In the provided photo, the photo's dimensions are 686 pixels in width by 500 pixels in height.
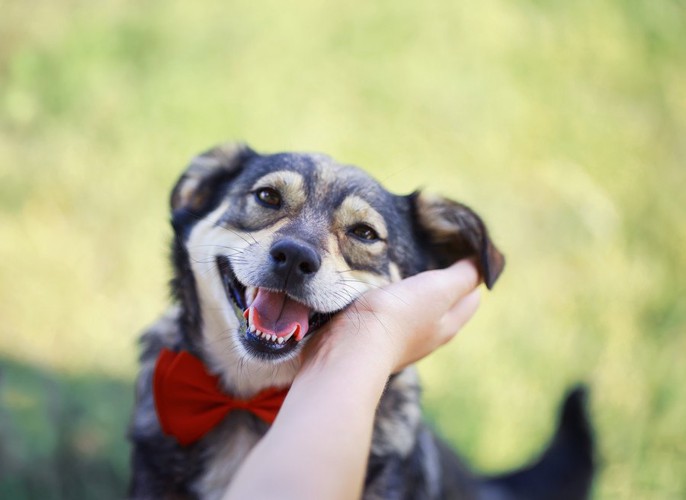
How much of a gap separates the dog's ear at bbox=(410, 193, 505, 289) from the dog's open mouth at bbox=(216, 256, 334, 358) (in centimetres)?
67

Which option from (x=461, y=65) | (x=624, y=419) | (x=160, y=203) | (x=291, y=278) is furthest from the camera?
(x=461, y=65)

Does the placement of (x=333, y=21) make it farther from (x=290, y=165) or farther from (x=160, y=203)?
(x=290, y=165)

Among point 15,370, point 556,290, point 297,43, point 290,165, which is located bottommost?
point 15,370

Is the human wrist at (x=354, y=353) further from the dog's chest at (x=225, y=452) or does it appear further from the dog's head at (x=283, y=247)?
the dog's chest at (x=225, y=452)

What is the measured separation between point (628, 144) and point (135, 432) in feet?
16.1

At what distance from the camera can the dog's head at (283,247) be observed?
7.06ft

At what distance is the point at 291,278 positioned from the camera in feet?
6.99

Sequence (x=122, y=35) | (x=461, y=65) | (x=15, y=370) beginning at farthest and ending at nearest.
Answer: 1. (x=461, y=65)
2. (x=122, y=35)
3. (x=15, y=370)

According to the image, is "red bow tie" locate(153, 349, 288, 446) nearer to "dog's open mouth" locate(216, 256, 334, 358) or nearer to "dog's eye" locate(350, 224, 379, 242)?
"dog's open mouth" locate(216, 256, 334, 358)

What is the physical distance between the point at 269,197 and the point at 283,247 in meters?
0.45

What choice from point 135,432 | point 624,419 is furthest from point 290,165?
point 624,419

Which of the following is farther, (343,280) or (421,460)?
(421,460)

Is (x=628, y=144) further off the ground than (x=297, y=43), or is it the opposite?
(x=297, y=43)

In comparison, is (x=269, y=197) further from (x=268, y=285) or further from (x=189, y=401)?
(x=189, y=401)
